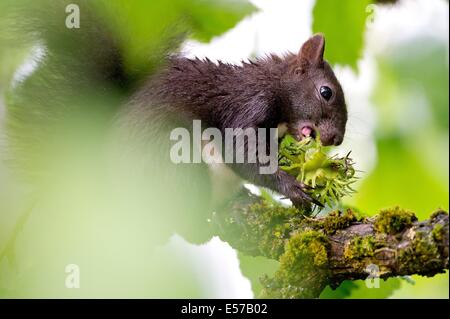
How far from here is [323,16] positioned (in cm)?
168

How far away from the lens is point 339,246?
6.25 feet

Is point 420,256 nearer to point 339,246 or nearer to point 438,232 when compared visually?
point 438,232

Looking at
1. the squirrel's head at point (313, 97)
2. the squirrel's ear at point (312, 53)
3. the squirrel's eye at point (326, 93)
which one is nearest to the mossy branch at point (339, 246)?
the squirrel's head at point (313, 97)

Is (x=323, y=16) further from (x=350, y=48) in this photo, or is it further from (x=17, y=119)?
(x=17, y=119)

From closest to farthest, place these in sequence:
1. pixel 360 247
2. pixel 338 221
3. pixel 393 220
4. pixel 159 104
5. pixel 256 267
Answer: pixel 393 220, pixel 360 247, pixel 338 221, pixel 256 267, pixel 159 104

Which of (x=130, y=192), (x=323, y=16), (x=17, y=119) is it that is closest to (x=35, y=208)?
(x=130, y=192)

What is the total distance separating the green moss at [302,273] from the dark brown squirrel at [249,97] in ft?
2.37

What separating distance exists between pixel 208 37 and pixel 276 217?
813 mm

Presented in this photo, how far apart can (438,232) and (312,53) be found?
1602 mm

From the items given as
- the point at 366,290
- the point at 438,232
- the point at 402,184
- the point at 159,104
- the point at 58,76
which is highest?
the point at 58,76

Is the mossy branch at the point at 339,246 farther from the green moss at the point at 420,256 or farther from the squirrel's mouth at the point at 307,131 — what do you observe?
the squirrel's mouth at the point at 307,131

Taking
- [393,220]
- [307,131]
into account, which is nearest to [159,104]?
[307,131]

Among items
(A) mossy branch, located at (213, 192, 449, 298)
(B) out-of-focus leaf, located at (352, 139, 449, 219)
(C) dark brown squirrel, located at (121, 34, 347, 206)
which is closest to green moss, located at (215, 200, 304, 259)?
(A) mossy branch, located at (213, 192, 449, 298)

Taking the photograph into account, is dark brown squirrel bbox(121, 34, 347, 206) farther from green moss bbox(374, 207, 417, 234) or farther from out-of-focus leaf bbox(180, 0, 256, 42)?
green moss bbox(374, 207, 417, 234)
